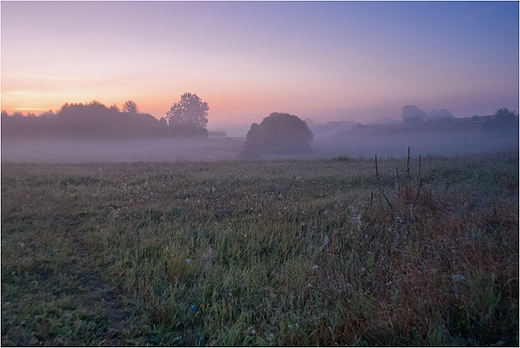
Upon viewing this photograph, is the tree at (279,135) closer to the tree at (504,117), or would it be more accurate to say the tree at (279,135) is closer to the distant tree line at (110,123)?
the distant tree line at (110,123)

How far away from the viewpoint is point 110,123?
29.3 meters

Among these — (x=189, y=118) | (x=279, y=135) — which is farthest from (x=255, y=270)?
(x=279, y=135)

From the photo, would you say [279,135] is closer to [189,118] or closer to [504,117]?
[189,118]

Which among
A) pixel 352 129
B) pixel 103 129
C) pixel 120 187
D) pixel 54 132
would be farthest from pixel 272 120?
pixel 120 187

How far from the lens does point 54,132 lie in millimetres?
19391

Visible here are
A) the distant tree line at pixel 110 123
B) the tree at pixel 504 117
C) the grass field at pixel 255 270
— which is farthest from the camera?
the tree at pixel 504 117

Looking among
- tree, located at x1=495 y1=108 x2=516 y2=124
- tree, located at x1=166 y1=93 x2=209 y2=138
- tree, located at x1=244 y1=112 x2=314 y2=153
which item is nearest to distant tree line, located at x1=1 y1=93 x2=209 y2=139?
tree, located at x1=166 y1=93 x2=209 y2=138

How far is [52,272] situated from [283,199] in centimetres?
464

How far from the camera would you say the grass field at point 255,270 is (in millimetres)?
3238

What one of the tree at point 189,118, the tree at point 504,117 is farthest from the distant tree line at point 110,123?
the tree at point 504,117

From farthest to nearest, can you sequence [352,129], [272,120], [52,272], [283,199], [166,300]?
[272,120], [352,129], [283,199], [52,272], [166,300]

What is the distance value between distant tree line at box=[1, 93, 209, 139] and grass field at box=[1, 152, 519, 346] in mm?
7958

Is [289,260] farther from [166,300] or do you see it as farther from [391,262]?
→ [166,300]

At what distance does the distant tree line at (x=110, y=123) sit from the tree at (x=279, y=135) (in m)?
7.61
